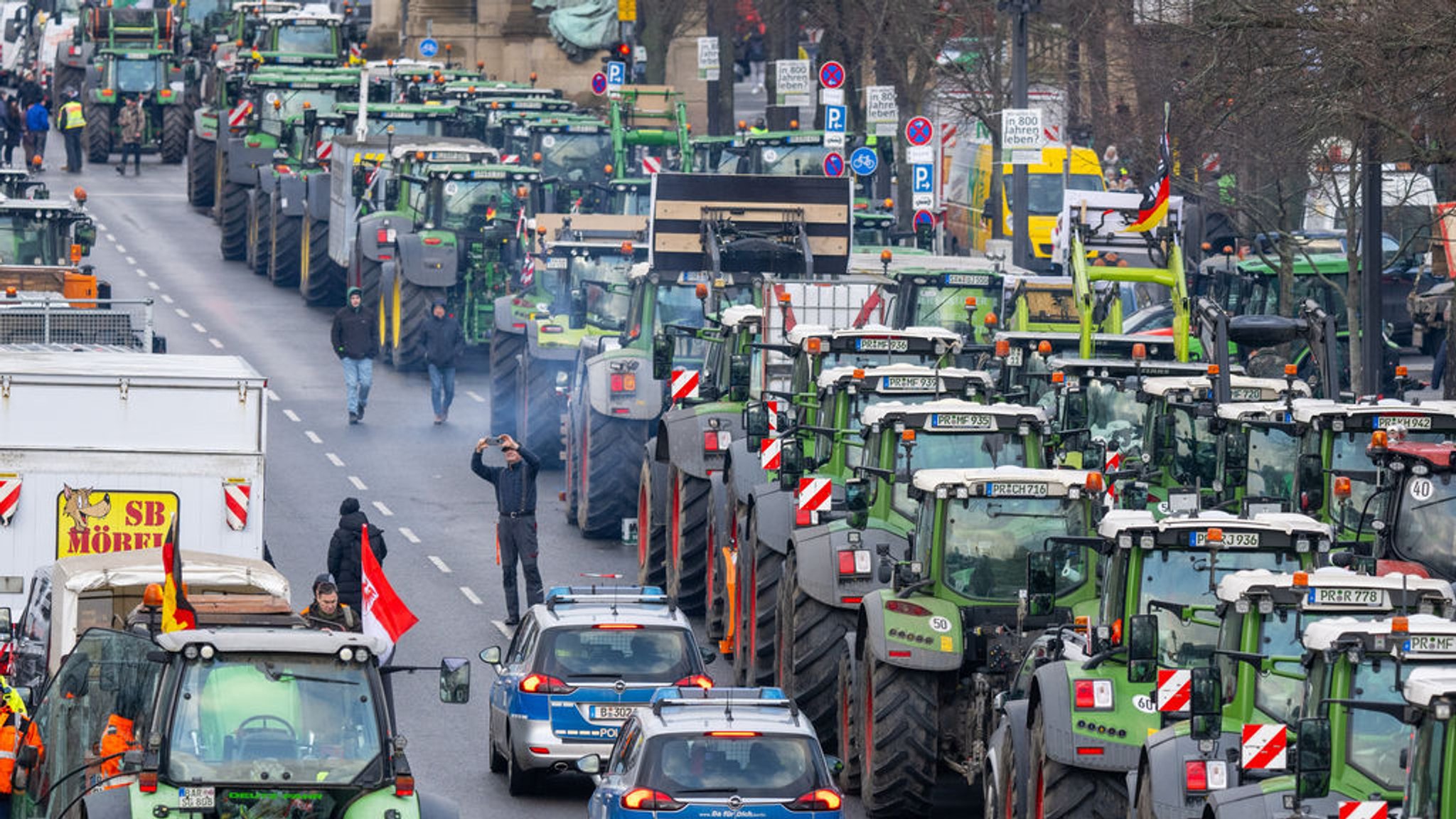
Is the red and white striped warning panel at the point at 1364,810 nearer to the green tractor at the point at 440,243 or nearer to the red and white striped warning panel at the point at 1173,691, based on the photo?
the red and white striped warning panel at the point at 1173,691

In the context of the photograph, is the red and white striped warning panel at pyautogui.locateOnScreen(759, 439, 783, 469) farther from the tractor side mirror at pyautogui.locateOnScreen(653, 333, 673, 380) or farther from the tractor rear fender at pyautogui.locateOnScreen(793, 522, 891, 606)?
the tractor side mirror at pyautogui.locateOnScreen(653, 333, 673, 380)

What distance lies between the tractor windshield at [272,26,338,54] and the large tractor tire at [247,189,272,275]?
10854 millimetres

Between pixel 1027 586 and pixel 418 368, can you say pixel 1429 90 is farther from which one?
pixel 418 368

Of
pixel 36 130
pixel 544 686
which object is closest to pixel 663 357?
pixel 544 686

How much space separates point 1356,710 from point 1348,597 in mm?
1464

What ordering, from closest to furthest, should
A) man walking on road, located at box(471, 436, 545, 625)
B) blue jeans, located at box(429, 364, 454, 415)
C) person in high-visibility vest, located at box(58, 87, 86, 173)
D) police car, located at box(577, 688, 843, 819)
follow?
police car, located at box(577, 688, 843, 819) → man walking on road, located at box(471, 436, 545, 625) → blue jeans, located at box(429, 364, 454, 415) → person in high-visibility vest, located at box(58, 87, 86, 173)

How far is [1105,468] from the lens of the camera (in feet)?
73.5

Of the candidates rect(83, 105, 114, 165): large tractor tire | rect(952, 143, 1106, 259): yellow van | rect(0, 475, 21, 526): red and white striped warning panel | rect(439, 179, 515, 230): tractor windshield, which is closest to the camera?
rect(0, 475, 21, 526): red and white striped warning panel

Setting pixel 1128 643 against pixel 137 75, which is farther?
pixel 137 75

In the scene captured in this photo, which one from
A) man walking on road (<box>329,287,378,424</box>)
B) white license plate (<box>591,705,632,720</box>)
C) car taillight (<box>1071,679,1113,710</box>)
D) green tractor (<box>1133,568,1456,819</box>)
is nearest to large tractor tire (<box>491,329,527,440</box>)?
man walking on road (<box>329,287,378,424</box>)

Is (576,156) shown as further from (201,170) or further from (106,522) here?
(106,522)

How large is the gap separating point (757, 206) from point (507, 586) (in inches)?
299

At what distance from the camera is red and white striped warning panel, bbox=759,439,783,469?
78.3 feet

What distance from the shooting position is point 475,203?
40.2 metres
